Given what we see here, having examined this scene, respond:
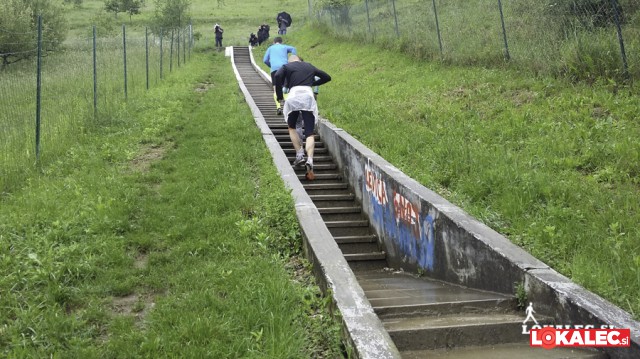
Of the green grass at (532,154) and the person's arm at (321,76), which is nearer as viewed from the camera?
the green grass at (532,154)

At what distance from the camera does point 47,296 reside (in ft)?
12.5

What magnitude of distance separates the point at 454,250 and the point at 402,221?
1.22m

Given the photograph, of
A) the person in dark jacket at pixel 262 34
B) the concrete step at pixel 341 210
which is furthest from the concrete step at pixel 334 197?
the person in dark jacket at pixel 262 34

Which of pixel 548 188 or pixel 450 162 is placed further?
pixel 450 162

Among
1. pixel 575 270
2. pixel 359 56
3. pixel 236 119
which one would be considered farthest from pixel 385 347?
pixel 359 56

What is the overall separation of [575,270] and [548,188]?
1.66 metres

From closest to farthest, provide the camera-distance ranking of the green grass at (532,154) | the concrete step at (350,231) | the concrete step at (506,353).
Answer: the concrete step at (506,353) < the green grass at (532,154) < the concrete step at (350,231)

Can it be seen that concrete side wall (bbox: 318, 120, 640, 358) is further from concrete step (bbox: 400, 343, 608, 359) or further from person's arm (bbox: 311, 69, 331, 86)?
person's arm (bbox: 311, 69, 331, 86)

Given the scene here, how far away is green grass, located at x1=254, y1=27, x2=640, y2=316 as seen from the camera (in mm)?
4395

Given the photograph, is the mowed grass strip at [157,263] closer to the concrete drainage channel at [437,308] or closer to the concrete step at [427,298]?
the concrete drainage channel at [437,308]

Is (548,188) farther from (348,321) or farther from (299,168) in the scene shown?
(299,168)

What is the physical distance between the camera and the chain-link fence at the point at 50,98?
7555 millimetres

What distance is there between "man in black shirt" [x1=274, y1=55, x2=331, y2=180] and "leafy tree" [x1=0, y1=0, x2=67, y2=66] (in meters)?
4.69

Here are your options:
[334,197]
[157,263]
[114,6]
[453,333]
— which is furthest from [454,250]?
[114,6]
